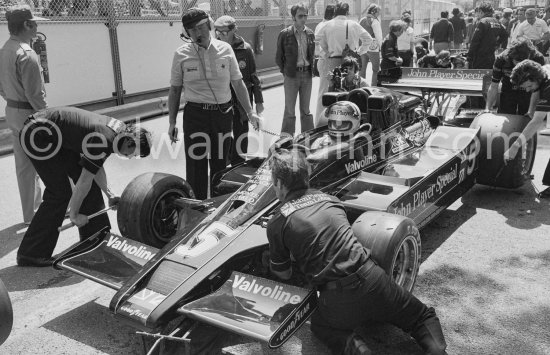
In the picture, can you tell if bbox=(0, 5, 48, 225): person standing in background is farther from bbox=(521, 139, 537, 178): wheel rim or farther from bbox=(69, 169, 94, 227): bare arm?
bbox=(521, 139, 537, 178): wheel rim

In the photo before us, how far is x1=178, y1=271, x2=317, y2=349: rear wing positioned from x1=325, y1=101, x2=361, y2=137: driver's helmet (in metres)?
1.81

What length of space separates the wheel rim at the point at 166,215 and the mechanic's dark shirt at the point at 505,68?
3974 mm

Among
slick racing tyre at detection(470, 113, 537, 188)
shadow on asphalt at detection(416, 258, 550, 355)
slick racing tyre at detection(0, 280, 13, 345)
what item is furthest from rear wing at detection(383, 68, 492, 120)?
slick racing tyre at detection(0, 280, 13, 345)

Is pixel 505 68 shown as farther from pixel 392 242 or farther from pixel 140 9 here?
pixel 140 9

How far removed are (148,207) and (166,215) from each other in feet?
1.00

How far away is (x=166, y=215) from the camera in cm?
445

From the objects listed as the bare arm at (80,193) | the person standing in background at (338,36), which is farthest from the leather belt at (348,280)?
the person standing in background at (338,36)

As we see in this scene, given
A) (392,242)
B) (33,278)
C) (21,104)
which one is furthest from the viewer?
(21,104)

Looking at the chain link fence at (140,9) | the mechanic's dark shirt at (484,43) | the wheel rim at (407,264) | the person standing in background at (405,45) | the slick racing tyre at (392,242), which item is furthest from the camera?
the person standing in background at (405,45)

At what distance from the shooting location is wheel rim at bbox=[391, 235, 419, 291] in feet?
12.5

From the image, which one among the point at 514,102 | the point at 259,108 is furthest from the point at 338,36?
the point at 514,102

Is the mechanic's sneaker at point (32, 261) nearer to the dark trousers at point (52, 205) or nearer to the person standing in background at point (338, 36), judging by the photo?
the dark trousers at point (52, 205)

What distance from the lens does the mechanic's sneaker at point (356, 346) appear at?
3.04 metres

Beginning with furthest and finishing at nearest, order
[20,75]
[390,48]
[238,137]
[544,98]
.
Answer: [390,48]
[238,137]
[544,98]
[20,75]
